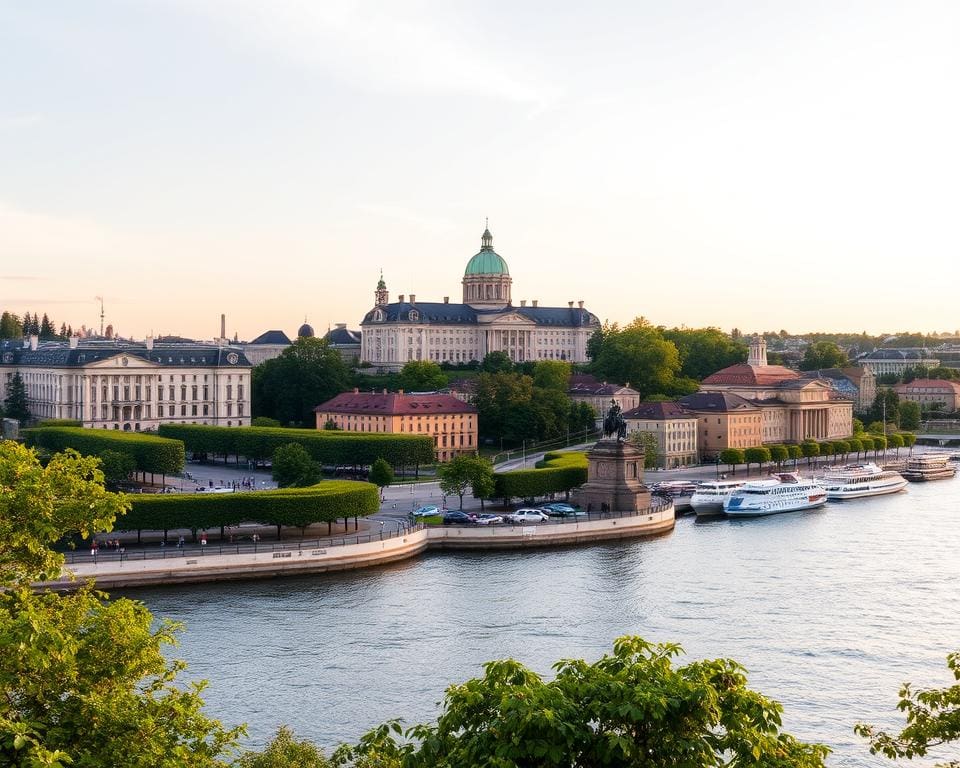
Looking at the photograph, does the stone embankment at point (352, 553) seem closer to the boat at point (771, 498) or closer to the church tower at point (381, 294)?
the boat at point (771, 498)

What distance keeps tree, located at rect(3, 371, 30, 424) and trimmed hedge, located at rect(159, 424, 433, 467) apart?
29.5 meters

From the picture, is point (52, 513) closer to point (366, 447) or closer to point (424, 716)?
point (424, 716)

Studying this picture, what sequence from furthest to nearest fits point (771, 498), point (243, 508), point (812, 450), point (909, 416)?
1. point (909, 416)
2. point (812, 450)
3. point (771, 498)
4. point (243, 508)

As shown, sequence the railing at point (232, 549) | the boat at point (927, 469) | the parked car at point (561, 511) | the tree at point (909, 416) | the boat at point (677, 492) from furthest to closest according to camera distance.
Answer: the tree at point (909, 416), the boat at point (927, 469), the boat at point (677, 492), the parked car at point (561, 511), the railing at point (232, 549)

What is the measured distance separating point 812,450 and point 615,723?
3755 inches

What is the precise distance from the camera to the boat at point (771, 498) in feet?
247

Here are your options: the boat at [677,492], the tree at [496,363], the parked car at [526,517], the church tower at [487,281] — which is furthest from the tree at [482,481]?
the church tower at [487,281]

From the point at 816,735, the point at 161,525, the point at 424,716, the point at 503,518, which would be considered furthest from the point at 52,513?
the point at 503,518

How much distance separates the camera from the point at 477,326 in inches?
6378

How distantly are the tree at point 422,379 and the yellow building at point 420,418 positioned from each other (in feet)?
69.5

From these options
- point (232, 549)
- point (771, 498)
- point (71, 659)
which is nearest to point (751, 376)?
point (771, 498)

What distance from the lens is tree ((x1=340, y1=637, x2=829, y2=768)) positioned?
14.3 m

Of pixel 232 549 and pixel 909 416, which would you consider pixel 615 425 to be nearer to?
pixel 232 549

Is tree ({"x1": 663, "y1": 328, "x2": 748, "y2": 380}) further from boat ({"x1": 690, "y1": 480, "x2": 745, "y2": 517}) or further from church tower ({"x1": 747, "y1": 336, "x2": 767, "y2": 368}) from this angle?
boat ({"x1": 690, "y1": 480, "x2": 745, "y2": 517})
